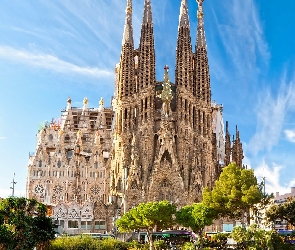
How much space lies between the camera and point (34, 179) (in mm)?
69188

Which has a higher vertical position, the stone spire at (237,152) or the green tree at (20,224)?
the stone spire at (237,152)

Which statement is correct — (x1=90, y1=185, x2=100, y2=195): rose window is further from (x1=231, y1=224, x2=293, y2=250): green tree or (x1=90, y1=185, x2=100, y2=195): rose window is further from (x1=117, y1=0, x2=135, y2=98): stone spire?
A: (x1=231, y1=224, x2=293, y2=250): green tree

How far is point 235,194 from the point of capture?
135 ft

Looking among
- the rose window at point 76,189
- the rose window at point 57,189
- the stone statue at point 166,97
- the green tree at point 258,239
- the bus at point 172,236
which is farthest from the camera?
the rose window at point 76,189

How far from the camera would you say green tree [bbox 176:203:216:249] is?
132 ft

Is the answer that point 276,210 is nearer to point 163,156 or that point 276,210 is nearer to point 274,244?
point 274,244

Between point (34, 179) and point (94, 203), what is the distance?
A: 10.8 m

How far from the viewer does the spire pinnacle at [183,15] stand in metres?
73.2

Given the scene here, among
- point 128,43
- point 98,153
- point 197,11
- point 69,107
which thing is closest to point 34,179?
point 98,153

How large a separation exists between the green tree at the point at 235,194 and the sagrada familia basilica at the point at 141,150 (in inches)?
806

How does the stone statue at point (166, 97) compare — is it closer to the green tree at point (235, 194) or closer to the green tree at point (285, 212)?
the green tree at point (235, 194)

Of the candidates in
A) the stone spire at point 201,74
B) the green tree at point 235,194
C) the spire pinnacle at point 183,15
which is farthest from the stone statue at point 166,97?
the green tree at point 235,194

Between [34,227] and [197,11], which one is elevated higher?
[197,11]

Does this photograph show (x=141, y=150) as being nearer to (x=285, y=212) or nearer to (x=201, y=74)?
(x=201, y=74)
